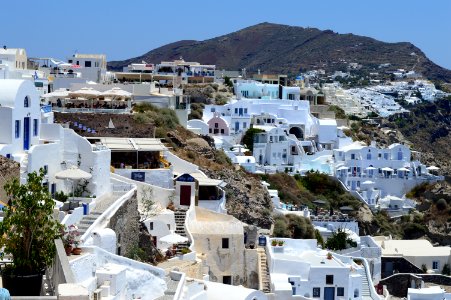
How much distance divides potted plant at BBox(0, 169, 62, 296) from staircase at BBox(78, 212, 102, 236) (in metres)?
4.99

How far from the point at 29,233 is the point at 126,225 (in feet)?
30.2

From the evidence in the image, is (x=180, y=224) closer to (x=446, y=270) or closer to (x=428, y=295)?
(x=428, y=295)

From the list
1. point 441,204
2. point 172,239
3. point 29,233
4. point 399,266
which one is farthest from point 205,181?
point 441,204

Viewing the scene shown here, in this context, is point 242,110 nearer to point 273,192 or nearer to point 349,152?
point 349,152

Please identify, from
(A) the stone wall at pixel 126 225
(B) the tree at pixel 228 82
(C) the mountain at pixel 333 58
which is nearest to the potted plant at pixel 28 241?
(A) the stone wall at pixel 126 225

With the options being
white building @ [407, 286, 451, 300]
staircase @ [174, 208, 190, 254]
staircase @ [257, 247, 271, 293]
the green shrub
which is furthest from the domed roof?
the green shrub

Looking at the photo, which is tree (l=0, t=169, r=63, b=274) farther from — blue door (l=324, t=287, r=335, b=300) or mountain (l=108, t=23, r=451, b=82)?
mountain (l=108, t=23, r=451, b=82)

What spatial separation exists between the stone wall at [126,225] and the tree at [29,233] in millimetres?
7091

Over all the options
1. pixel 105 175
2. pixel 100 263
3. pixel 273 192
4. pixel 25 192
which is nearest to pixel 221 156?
pixel 273 192

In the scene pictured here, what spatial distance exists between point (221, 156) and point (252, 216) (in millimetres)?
9807

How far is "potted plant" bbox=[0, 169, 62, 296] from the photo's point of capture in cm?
1221

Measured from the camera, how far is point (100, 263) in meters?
17.1

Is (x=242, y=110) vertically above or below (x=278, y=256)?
above

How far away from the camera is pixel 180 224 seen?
2595 centimetres
